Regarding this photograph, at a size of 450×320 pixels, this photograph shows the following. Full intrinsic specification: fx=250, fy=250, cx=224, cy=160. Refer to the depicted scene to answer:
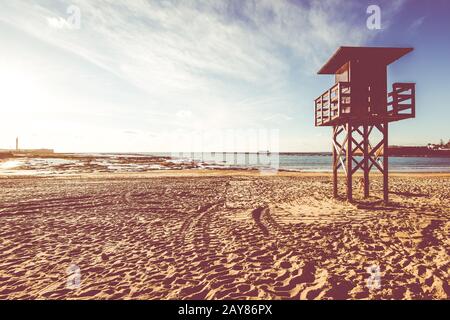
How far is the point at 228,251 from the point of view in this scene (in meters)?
6.66

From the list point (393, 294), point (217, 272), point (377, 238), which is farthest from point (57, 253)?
point (377, 238)

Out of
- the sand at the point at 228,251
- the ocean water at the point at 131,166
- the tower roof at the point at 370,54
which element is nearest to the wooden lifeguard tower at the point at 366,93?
the tower roof at the point at 370,54

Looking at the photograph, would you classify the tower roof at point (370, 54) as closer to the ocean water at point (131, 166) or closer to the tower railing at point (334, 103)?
the tower railing at point (334, 103)

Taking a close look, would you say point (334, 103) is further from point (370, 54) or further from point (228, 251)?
point (228, 251)

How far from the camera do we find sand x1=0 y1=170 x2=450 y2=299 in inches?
190

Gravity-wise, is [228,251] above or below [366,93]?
below

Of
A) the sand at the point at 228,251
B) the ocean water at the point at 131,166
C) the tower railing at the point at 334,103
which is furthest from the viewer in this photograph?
the ocean water at the point at 131,166

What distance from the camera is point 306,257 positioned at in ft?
20.3

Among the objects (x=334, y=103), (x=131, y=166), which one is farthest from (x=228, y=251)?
(x=131, y=166)

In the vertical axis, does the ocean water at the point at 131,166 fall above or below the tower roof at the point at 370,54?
below

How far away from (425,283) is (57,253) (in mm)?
8506

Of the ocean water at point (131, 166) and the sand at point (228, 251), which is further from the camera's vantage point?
the ocean water at point (131, 166)

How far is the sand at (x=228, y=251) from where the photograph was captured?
15.8 feet

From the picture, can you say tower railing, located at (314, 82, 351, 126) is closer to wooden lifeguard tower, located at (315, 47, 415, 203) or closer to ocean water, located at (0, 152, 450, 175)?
wooden lifeguard tower, located at (315, 47, 415, 203)
